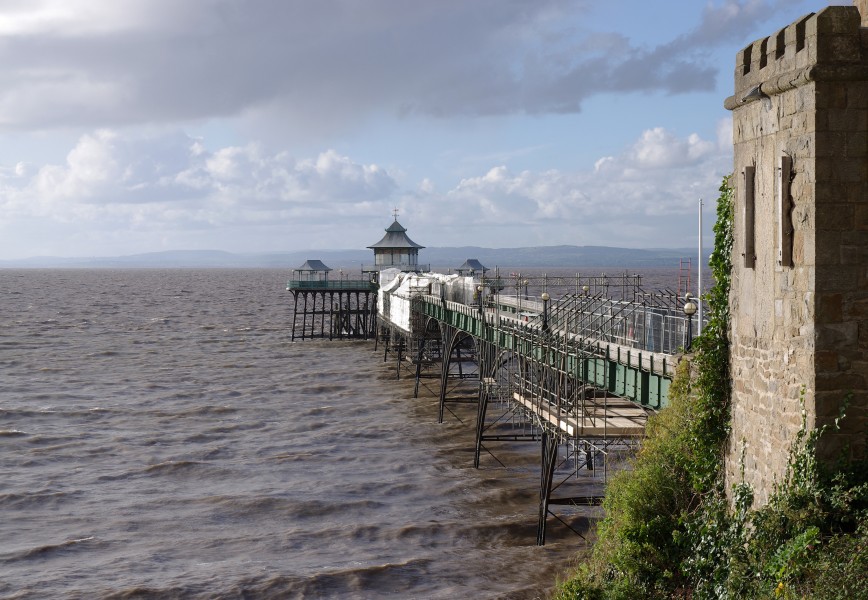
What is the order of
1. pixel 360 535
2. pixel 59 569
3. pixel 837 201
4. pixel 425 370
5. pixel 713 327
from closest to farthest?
pixel 837 201
pixel 713 327
pixel 59 569
pixel 360 535
pixel 425 370

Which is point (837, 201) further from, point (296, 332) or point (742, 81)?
point (296, 332)

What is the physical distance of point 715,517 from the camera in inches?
549

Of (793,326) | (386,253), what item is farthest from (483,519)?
(386,253)

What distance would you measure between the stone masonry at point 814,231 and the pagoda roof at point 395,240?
229 ft

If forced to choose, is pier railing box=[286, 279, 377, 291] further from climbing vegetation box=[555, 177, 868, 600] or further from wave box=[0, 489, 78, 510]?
climbing vegetation box=[555, 177, 868, 600]

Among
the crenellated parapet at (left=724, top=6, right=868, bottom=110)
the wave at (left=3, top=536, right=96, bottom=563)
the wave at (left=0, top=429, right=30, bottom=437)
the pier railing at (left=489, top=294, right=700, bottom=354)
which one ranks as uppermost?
the crenellated parapet at (left=724, top=6, right=868, bottom=110)

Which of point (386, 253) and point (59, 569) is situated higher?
point (386, 253)

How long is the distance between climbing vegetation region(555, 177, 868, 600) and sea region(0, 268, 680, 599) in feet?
18.1

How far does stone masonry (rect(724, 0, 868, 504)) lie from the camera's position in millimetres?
11781

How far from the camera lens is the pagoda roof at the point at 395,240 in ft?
270

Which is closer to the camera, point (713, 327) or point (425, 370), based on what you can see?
point (713, 327)

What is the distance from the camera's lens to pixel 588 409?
23.5 metres

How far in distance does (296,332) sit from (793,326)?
7294 cm

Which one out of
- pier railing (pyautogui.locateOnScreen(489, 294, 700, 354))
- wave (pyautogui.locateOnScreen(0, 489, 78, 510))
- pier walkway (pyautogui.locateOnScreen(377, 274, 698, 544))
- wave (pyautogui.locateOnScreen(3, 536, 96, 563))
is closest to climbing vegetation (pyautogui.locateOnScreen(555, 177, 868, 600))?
pier walkway (pyautogui.locateOnScreen(377, 274, 698, 544))
